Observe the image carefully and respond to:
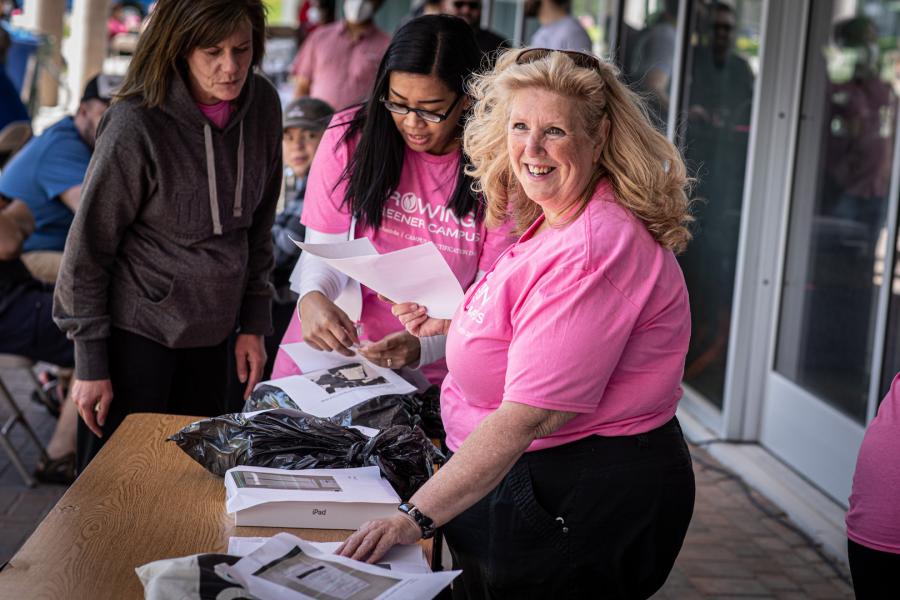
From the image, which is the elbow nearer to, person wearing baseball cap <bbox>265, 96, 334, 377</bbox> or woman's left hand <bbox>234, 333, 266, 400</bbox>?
person wearing baseball cap <bbox>265, 96, 334, 377</bbox>

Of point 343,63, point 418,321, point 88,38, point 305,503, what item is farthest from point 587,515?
point 88,38

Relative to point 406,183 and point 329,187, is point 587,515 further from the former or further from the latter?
point 329,187

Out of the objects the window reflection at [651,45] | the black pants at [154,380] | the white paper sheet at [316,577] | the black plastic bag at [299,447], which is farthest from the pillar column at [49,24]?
the white paper sheet at [316,577]

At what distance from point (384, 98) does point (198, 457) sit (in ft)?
3.37

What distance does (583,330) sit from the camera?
6.09 feet

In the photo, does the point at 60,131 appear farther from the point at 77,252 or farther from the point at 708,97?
the point at 708,97

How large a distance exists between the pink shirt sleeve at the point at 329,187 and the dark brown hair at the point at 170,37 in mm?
374

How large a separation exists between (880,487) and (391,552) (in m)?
1.04

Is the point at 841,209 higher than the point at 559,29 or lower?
lower

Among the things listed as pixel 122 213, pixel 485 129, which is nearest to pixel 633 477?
pixel 485 129

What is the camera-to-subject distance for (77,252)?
2.71 meters

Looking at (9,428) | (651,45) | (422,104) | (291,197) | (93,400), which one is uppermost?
(651,45)

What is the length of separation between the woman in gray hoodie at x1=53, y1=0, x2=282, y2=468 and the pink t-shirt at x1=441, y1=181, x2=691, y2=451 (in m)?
1.05

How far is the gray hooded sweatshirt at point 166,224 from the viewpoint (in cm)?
272
